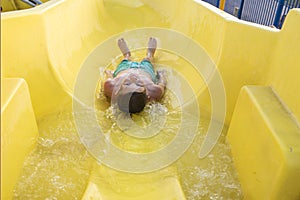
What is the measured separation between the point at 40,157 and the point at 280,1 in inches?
114

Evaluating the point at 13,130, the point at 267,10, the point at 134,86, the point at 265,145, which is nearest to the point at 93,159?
the point at 13,130

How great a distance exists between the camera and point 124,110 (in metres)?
1.91

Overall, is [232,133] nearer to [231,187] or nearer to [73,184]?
[231,187]

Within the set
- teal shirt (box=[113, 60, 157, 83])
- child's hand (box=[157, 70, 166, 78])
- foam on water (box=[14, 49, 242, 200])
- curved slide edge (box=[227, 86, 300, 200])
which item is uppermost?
curved slide edge (box=[227, 86, 300, 200])

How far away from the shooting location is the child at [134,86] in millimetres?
1872

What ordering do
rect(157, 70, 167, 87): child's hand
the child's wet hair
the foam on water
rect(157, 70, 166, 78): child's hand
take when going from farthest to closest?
rect(157, 70, 166, 78): child's hand, rect(157, 70, 167, 87): child's hand, the child's wet hair, the foam on water

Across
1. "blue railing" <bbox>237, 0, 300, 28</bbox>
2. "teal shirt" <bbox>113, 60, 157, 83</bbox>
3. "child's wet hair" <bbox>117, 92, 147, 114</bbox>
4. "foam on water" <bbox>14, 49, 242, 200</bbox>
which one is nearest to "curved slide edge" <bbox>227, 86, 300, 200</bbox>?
"foam on water" <bbox>14, 49, 242, 200</bbox>

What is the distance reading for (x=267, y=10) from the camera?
3.46 meters

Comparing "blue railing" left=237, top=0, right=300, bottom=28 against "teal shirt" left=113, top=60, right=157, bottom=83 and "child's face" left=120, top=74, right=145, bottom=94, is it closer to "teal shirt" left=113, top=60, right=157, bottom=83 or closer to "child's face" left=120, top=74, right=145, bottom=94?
"teal shirt" left=113, top=60, right=157, bottom=83

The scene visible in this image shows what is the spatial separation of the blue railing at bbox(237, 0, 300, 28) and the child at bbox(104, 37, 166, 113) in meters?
1.64

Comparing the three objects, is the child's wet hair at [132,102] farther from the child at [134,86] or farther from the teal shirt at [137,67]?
the teal shirt at [137,67]

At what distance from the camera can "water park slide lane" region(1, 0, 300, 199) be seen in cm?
116

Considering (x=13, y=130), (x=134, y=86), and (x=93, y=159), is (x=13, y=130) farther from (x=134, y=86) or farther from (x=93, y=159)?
(x=134, y=86)

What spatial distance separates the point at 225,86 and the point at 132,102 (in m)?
0.61
